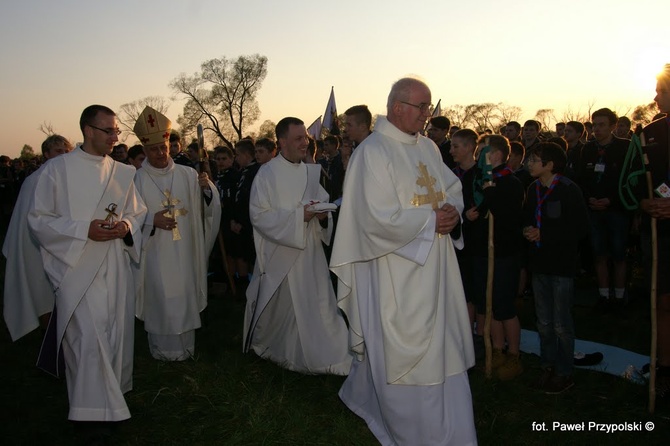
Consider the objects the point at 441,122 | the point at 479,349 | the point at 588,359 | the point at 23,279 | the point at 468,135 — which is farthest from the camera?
the point at 441,122

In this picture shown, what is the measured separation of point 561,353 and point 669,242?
52.3 inches

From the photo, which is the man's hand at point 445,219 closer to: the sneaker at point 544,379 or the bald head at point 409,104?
the bald head at point 409,104

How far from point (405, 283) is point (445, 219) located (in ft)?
1.83

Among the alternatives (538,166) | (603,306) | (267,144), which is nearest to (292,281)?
(538,166)

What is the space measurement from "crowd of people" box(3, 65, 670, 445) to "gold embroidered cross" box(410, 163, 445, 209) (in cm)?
1

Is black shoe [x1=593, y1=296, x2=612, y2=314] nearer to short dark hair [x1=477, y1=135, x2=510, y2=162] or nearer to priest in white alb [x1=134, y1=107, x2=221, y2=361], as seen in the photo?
short dark hair [x1=477, y1=135, x2=510, y2=162]

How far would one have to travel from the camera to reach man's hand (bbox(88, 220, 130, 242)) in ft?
15.9

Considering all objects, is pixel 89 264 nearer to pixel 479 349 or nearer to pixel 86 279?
pixel 86 279

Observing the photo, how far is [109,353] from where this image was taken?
4832 millimetres

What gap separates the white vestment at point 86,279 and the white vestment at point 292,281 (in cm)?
152

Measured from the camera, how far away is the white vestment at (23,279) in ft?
22.7

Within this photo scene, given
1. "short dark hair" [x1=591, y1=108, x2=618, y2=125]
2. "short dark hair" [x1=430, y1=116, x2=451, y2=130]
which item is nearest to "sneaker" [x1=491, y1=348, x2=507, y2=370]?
"short dark hair" [x1=430, y1=116, x2=451, y2=130]

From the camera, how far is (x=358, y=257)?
4.61m

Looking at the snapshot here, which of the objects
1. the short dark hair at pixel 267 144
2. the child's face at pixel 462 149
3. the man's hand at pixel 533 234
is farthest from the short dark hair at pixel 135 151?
the man's hand at pixel 533 234
